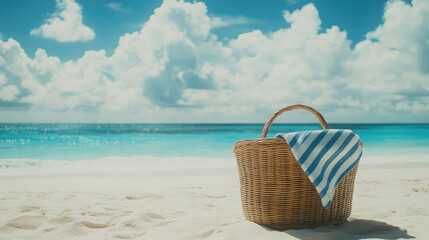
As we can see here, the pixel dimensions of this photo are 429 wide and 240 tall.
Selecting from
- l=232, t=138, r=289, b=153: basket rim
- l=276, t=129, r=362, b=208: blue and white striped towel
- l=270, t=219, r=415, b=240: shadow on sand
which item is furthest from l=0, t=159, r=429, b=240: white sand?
l=232, t=138, r=289, b=153: basket rim

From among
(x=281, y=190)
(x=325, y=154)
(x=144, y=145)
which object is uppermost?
(x=325, y=154)

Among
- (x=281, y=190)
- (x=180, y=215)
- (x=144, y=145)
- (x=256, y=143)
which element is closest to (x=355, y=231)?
(x=281, y=190)

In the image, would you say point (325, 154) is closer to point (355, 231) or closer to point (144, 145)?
point (355, 231)

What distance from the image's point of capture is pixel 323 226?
7.39 feet

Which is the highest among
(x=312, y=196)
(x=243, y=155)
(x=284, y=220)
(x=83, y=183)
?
(x=243, y=155)

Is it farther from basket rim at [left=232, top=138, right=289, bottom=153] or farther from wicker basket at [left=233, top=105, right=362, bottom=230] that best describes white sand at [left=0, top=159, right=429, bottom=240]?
basket rim at [left=232, top=138, right=289, bottom=153]

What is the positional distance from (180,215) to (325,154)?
1.55 meters

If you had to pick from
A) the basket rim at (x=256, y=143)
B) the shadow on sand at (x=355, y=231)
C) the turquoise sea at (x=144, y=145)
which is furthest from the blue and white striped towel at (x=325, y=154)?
the turquoise sea at (x=144, y=145)

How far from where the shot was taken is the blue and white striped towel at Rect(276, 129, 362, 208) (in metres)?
2.00

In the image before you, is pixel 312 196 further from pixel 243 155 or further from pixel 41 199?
pixel 41 199

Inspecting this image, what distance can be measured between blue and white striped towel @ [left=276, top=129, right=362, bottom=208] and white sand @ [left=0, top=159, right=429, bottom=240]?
1.16 ft

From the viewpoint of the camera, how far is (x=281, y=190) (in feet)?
7.10

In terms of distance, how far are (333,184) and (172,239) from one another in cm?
118

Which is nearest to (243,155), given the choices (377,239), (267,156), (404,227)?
(267,156)
